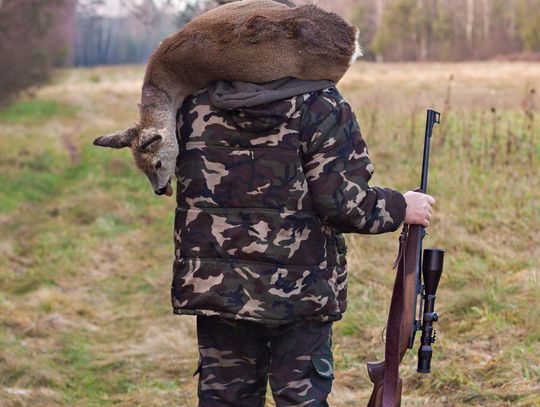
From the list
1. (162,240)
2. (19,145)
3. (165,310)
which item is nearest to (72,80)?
(19,145)

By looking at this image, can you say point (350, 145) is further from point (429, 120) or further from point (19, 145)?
point (19, 145)

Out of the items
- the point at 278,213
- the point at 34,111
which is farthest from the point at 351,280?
the point at 34,111

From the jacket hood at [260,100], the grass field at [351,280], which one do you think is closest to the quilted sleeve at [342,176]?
the jacket hood at [260,100]

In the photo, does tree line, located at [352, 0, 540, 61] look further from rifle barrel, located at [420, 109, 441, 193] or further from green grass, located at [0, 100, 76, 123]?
rifle barrel, located at [420, 109, 441, 193]

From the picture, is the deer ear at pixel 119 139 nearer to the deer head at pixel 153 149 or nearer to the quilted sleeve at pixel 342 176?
the deer head at pixel 153 149

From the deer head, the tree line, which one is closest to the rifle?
the deer head

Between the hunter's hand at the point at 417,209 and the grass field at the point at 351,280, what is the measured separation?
1.56 meters

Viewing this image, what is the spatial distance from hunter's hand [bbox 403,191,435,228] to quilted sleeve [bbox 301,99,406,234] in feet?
0.25

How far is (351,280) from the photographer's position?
22.1 ft

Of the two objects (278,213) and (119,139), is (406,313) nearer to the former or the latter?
(278,213)

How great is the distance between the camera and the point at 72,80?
47.3 metres

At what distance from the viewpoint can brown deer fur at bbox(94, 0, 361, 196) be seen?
2.89 metres

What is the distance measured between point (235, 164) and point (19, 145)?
16560 millimetres

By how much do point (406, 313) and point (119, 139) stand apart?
3.85ft
